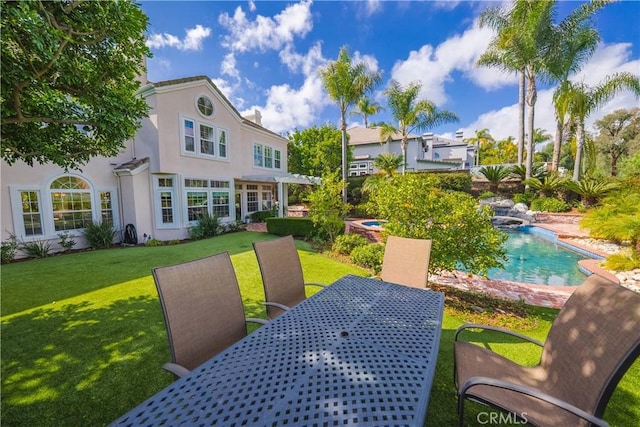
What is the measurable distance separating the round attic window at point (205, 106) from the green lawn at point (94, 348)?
8423 mm

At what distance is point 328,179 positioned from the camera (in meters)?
9.00

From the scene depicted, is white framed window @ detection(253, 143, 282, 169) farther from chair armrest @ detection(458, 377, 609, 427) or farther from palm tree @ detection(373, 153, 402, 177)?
chair armrest @ detection(458, 377, 609, 427)

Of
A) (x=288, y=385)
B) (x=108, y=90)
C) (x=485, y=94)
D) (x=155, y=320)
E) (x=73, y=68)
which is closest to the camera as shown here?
(x=288, y=385)

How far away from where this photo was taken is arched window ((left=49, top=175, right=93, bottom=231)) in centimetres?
891

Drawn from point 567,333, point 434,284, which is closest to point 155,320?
point 567,333

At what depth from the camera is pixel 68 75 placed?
10.4ft

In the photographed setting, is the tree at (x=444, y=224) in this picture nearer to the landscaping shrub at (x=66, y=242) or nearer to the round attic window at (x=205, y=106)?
the round attic window at (x=205, y=106)

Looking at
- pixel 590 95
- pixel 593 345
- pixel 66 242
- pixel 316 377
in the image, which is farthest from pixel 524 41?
pixel 66 242

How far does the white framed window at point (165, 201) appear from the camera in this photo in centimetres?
1106

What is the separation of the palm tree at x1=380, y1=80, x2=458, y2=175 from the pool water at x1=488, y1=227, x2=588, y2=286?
10.4m

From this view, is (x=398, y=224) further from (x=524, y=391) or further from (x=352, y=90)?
(x=352, y=90)

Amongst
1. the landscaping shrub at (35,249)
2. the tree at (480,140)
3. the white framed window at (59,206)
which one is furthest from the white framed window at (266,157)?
the tree at (480,140)

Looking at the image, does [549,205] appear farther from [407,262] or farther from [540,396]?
[540,396]

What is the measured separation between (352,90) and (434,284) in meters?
13.7
